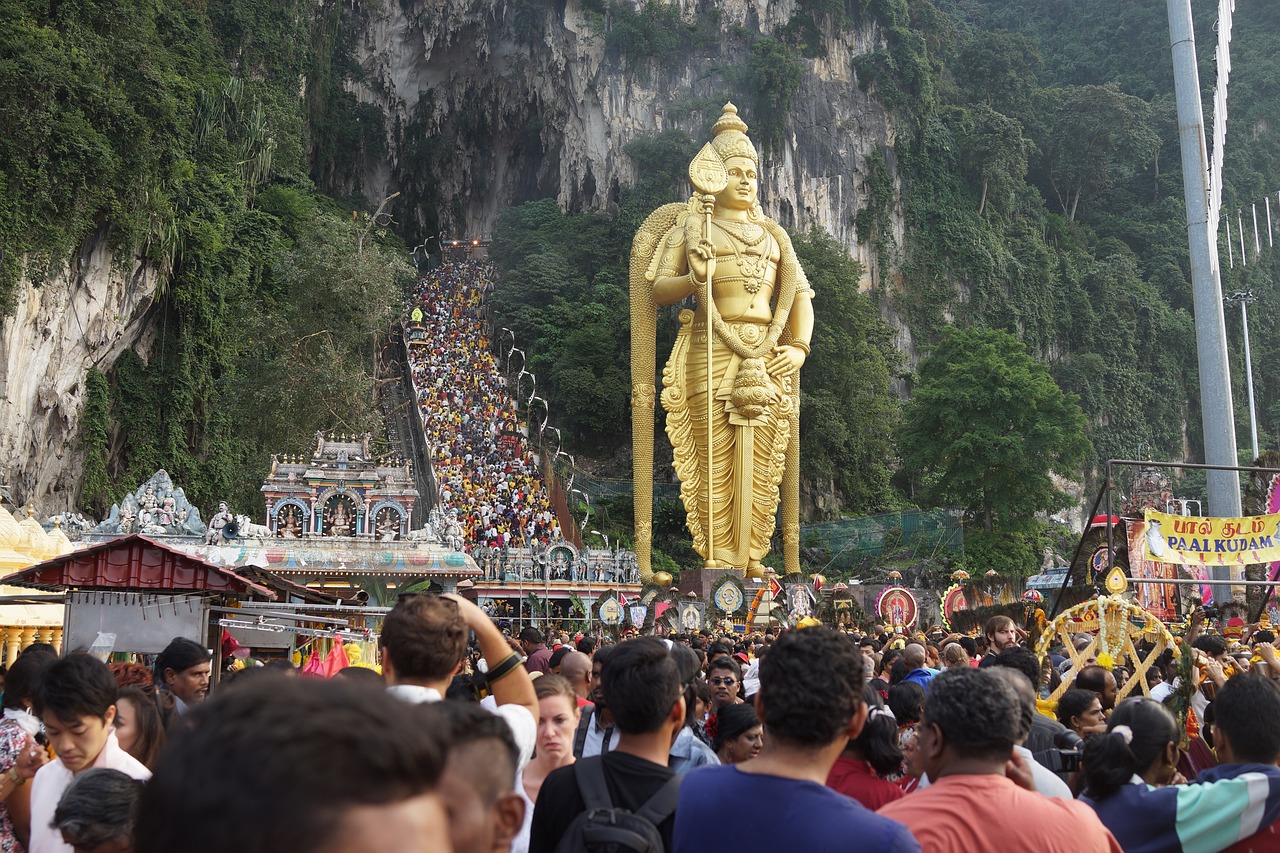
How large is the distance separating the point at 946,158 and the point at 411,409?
62.6 ft

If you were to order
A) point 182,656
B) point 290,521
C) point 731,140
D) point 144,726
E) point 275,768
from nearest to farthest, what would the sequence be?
point 275,768, point 144,726, point 182,656, point 290,521, point 731,140

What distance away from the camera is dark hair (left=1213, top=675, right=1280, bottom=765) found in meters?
2.73

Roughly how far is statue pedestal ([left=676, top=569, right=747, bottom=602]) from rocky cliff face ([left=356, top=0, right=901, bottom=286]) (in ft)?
61.8

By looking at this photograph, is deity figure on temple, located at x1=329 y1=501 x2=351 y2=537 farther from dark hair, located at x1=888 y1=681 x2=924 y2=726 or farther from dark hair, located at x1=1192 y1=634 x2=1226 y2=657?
dark hair, located at x1=888 y1=681 x2=924 y2=726

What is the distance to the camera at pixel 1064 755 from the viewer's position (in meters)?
3.19

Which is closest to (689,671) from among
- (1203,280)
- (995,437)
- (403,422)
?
(1203,280)

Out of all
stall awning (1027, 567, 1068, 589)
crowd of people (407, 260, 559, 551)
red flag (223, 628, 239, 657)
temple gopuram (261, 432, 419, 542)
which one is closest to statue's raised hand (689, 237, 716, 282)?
crowd of people (407, 260, 559, 551)

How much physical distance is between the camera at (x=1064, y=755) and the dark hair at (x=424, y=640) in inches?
65.3

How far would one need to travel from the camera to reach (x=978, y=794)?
7.27ft

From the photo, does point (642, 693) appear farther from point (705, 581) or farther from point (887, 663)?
point (705, 581)

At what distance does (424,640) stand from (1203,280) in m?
14.0

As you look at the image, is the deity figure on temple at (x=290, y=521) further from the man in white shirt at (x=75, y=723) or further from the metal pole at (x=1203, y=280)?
the man in white shirt at (x=75, y=723)

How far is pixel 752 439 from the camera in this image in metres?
19.4

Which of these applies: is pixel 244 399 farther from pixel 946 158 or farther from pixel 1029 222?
pixel 1029 222
